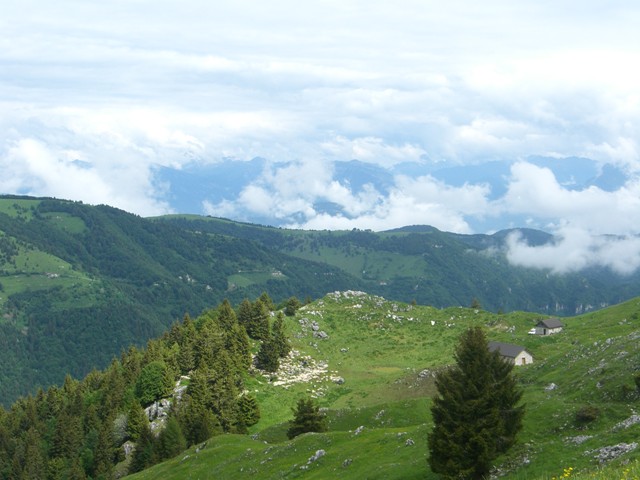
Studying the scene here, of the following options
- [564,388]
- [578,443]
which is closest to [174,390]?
[564,388]

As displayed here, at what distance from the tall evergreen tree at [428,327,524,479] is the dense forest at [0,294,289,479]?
5184 centimetres

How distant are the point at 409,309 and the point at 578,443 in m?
116

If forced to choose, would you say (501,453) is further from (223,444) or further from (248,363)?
(248,363)

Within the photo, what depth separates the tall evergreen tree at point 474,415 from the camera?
36.4 m

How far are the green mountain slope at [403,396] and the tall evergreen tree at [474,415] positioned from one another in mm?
2165

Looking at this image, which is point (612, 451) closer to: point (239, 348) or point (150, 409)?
point (150, 409)

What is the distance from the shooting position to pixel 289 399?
317 ft

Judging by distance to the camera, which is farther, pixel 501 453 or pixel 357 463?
pixel 357 463

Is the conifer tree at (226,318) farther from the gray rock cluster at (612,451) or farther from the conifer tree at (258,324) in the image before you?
the gray rock cluster at (612,451)

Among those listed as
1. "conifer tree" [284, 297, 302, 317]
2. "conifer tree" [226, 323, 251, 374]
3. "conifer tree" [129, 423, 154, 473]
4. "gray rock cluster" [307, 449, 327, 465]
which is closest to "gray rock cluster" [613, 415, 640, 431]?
"gray rock cluster" [307, 449, 327, 465]

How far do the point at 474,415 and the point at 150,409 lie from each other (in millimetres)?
73234

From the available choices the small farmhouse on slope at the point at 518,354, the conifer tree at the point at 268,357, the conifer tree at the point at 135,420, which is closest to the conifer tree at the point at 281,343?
the conifer tree at the point at 268,357

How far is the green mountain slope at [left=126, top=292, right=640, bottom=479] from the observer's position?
39.3 m

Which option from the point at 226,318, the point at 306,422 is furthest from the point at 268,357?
the point at 306,422
